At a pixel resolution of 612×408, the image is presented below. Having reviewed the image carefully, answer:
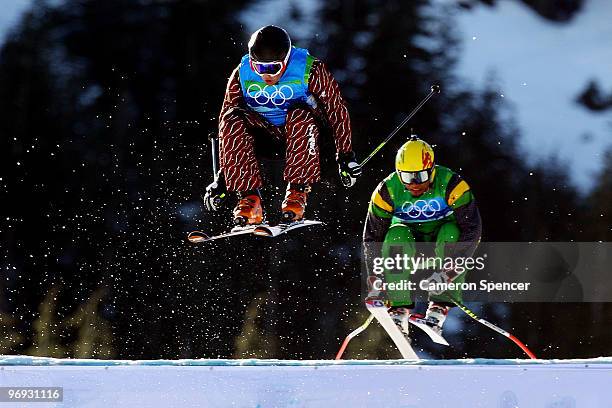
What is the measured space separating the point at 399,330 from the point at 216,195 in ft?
4.04

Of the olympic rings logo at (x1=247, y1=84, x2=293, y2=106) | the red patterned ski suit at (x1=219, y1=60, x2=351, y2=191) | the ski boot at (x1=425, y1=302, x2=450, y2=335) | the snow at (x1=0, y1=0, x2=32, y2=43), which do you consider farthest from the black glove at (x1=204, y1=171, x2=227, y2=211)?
the snow at (x1=0, y1=0, x2=32, y2=43)

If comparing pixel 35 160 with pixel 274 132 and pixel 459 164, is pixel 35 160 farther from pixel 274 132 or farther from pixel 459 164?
pixel 459 164

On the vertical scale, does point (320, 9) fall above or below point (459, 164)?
above

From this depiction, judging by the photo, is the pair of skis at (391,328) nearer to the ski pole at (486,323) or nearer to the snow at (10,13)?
the ski pole at (486,323)

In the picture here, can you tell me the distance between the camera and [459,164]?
5.25 m

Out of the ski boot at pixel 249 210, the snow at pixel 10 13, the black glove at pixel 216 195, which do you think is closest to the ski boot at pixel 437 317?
the ski boot at pixel 249 210

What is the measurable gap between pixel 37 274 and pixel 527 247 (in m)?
2.66

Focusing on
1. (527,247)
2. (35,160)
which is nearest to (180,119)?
(35,160)

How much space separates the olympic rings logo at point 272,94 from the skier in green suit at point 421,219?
2.24ft

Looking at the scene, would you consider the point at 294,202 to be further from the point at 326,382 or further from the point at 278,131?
the point at 326,382

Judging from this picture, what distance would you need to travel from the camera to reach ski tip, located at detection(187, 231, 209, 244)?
532 cm

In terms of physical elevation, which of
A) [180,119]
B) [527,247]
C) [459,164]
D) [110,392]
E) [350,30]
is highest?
[350,30]

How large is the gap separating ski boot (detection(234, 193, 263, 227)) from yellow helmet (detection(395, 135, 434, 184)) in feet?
2.64

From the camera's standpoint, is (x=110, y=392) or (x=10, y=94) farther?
(x=10, y=94)
